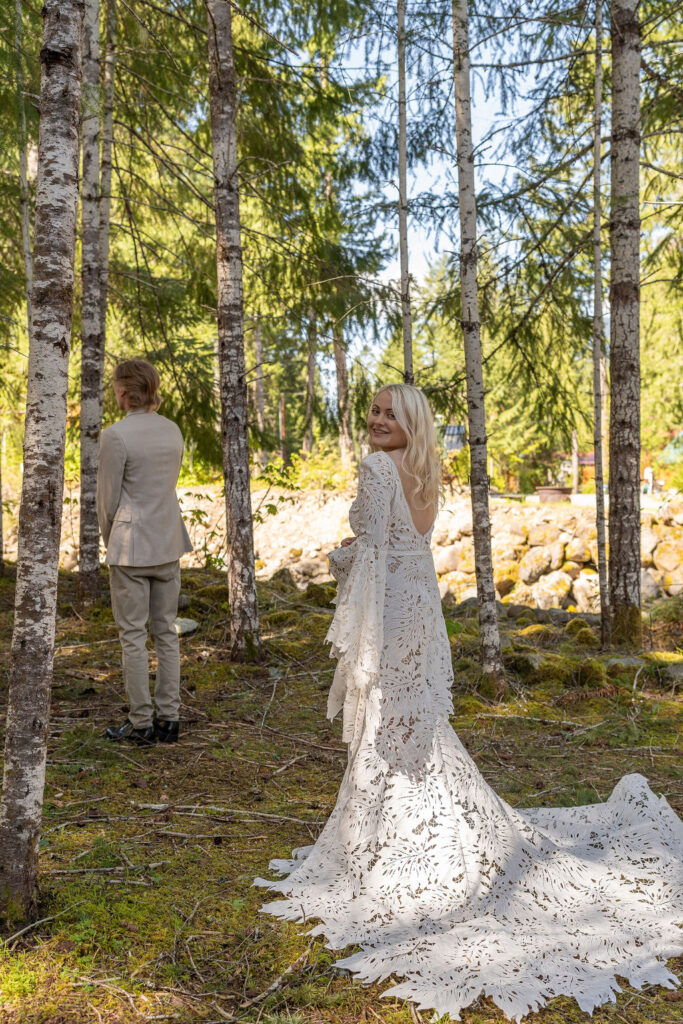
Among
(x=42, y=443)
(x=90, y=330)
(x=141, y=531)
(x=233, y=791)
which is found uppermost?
(x=90, y=330)

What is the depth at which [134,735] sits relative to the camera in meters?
4.94

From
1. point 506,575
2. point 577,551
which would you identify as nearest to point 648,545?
point 577,551

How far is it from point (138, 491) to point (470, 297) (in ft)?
9.53

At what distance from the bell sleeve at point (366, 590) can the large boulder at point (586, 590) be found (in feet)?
34.4

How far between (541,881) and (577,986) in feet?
1.98

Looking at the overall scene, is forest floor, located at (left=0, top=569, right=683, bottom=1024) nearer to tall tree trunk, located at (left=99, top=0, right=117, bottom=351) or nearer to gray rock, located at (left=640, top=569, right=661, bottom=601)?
tall tree trunk, located at (left=99, top=0, right=117, bottom=351)

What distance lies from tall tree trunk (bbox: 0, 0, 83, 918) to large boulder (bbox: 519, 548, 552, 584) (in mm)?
12722

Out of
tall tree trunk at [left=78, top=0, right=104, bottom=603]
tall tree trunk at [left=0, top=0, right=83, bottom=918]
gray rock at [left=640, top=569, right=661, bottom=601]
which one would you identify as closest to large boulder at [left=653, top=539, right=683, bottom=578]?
gray rock at [left=640, top=569, right=661, bottom=601]

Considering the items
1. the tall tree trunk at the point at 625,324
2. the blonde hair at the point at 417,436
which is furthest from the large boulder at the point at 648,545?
the blonde hair at the point at 417,436

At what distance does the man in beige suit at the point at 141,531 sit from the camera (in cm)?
470

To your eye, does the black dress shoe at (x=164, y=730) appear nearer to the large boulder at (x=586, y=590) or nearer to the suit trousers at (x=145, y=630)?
the suit trousers at (x=145, y=630)

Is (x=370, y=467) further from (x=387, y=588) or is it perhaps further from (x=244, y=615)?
(x=244, y=615)

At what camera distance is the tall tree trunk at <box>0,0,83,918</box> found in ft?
8.79

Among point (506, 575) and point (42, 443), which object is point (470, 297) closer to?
point (42, 443)
